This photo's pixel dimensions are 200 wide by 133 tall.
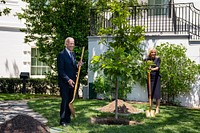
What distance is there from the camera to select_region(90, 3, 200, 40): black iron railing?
12.5m

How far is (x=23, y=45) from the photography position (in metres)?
19.7

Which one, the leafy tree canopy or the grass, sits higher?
the leafy tree canopy

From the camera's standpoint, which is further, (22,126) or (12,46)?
(12,46)

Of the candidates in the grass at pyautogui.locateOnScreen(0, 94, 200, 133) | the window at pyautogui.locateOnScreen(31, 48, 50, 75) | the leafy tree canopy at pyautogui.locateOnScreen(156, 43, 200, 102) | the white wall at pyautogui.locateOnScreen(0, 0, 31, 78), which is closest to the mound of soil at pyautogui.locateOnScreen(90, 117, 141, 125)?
the grass at pyautogui.locateOnScreen(0, 94, 200, 133)

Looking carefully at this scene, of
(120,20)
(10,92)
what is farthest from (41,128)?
(10,92)

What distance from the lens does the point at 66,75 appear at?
A: 696 centimetres

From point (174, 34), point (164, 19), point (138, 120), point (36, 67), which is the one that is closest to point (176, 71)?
point (174, 34)

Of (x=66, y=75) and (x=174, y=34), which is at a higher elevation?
(x=174, y=34)

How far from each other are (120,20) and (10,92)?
1197cm

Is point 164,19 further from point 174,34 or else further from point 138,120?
point 138,120

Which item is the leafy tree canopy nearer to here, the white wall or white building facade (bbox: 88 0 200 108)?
white building facade (bbox: 88 0 200 108)

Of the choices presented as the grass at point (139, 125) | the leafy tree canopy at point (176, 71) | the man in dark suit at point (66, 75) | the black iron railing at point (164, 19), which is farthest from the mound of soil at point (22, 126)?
the black iron railing at point (164, 19)

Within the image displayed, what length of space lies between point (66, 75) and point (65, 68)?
0.56ft

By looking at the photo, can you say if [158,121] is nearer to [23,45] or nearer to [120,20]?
[120,20]
